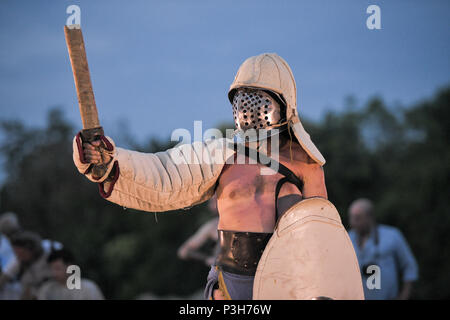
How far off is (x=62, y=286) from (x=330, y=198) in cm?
1295

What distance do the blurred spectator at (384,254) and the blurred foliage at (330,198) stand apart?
8.06 m

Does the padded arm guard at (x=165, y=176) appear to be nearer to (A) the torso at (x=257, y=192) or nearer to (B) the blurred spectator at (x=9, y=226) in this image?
(A) the torso at (x=257, y=192)

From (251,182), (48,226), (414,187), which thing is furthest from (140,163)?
(48,226)

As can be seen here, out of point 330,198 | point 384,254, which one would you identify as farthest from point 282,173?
point 330,198

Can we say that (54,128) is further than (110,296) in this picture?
Yes

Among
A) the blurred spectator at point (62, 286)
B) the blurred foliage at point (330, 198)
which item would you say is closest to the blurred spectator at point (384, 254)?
the blurred spectator at point (62, 286)

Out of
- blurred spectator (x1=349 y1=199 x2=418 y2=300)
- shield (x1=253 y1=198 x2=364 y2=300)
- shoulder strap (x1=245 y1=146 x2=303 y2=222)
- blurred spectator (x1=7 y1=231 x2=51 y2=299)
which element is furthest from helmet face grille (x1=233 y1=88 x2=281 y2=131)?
blurred spectator (x1=7 y1=231 x2=51 y2=299)

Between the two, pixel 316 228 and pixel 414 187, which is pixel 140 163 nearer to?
pixel 316 228

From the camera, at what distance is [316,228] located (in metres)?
2.97

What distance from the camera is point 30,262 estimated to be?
5.98 metres

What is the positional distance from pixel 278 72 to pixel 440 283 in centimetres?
1298

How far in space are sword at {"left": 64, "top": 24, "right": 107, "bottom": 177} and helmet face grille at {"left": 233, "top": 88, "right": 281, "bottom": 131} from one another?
960mm

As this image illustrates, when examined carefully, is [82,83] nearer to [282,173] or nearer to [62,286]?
[282,173]

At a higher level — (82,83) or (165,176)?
(82,83)
